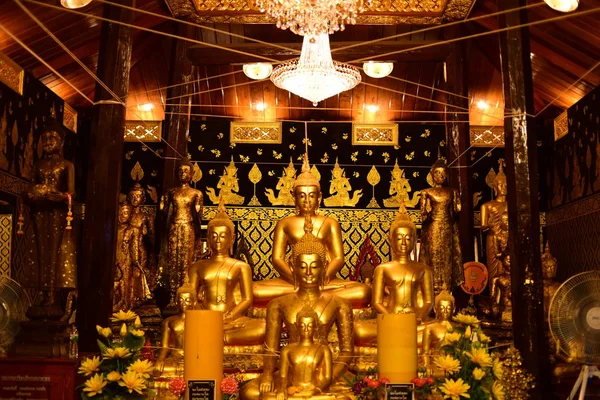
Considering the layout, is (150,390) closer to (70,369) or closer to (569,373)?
(70,369)

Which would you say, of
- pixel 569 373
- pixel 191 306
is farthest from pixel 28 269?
pixel 569 373

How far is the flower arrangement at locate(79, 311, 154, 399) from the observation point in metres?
2.72

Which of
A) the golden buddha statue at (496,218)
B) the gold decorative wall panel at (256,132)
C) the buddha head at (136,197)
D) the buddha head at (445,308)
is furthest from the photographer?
the gold decorative wall panel at (256,132)

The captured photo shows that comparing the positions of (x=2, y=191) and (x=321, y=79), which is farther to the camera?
(x=2, y=191)

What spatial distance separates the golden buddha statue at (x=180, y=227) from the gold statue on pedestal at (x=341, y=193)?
258cm

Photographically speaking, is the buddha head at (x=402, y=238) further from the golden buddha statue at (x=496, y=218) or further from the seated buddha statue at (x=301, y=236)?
the golden buddha statue at (x=496, y=218)

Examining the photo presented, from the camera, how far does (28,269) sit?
673 centimetres

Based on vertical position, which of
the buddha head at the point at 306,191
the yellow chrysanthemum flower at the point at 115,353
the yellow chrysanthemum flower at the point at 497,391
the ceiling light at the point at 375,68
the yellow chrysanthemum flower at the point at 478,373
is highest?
the ceiling light at the point at 375,68

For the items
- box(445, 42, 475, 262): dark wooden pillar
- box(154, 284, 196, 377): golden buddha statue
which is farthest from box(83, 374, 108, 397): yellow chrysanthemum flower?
box(445, 42, 475, 262): dark wooden pillar

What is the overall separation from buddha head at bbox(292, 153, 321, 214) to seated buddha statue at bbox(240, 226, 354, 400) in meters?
A: 1.60

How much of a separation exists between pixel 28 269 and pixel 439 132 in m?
5.55

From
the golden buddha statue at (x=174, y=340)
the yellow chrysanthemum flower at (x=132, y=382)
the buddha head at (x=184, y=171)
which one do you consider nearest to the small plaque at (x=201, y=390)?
the yellow chrysanthemum flower at (x=132, y=382)

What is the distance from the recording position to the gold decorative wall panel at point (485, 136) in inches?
421

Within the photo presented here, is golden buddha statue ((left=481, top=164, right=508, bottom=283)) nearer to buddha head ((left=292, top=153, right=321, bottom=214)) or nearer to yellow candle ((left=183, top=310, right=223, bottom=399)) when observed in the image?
buddha head ((left=292, top=153, right=321, bottom=214))
